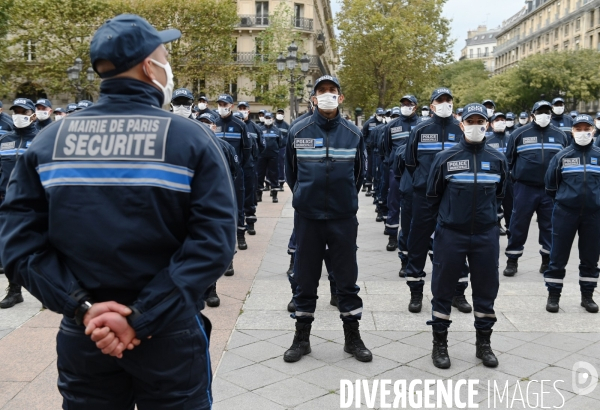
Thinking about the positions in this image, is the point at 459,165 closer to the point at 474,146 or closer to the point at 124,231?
the point at 474,146

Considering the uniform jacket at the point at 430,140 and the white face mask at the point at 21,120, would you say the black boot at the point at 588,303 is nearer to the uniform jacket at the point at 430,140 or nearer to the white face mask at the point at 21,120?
the uniform jacket at the point at 430,140

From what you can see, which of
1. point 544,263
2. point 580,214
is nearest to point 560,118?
point 544,263

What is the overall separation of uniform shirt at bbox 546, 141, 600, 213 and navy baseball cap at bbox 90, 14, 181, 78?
227 inches

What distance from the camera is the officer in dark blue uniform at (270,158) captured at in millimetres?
16625

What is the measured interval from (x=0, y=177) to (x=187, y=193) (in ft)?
23.5

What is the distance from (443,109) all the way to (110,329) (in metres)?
Result: 5.75

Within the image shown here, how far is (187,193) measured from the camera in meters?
2.56

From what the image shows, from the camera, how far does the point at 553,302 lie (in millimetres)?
7102

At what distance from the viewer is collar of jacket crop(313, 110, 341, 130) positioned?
5562mm

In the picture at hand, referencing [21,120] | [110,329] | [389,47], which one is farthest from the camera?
[389,47]

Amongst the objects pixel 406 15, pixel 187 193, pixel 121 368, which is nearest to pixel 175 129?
pixel 187 193

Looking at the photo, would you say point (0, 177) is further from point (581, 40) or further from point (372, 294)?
point (581, 40)

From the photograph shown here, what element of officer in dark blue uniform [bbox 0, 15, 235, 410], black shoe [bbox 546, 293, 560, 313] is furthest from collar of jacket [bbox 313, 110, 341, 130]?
black shoe [bbox 546, 293, 560, 313]

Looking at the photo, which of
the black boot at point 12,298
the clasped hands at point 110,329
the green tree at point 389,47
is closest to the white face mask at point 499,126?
the black boot at point 12,298
